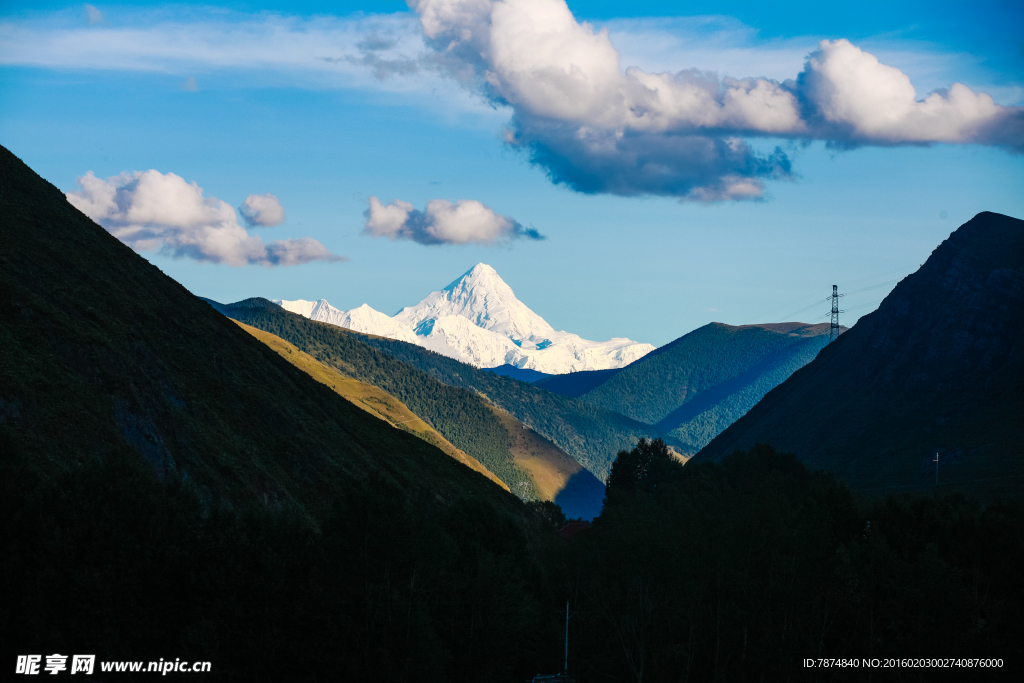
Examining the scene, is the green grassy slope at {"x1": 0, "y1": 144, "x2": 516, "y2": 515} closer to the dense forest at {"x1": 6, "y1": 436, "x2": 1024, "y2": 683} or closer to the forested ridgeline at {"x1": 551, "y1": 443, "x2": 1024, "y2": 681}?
the dense forest at {"x1": 6, "y1": 436, "x2": 1024, "y2": 683}

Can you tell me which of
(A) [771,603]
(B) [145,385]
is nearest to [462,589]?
(A) [771,603]

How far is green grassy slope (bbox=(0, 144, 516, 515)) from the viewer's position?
7131 cm

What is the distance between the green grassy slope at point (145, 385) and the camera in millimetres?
71312

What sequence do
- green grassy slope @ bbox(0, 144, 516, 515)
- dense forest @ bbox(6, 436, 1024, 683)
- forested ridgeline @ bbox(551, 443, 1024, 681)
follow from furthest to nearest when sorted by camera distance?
green grassy slope @ bbox(0, 144, 516, 515) → forested ridgeline @ bbox(551, 443, 1024, 681) → dense forest @ bbox(6, 436, 1024, 683)

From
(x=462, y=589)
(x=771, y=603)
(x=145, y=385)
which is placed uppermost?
(x=145, y=385)

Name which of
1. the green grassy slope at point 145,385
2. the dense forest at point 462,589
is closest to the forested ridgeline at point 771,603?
the dense forest at point 462,589

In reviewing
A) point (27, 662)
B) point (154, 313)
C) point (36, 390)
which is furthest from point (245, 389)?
point (27, 662)

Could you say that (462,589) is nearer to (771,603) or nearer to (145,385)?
(771,603)

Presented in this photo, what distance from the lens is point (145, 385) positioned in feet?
281

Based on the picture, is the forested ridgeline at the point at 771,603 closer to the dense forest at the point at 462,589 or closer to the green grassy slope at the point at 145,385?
the dense forest at the point at 462,589

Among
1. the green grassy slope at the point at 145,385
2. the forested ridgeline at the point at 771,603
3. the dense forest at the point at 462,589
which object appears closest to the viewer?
the dense forest at the point at 462,589

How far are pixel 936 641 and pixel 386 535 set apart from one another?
39.6 m

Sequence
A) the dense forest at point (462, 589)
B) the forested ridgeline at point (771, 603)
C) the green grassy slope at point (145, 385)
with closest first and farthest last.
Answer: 1. the dense forest at point (462, 589)
2. the forested ridgeline at point (771, 603)
3. the green grassy slope at point (145, 385)

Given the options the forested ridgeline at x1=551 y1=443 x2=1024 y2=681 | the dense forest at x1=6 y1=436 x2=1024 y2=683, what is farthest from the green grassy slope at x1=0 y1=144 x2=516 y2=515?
the forested ridgeline at x1=551 y1=443 x2=1024 y2=681
